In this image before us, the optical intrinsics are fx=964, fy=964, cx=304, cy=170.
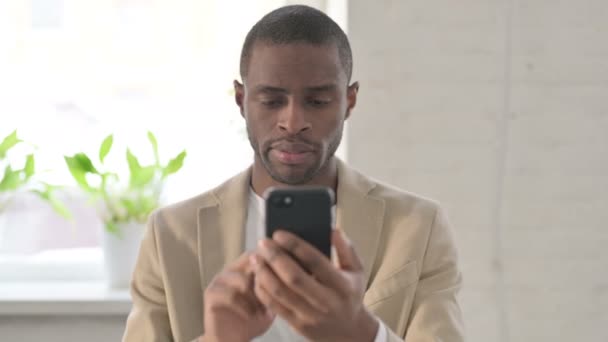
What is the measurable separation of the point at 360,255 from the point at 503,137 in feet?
2.39

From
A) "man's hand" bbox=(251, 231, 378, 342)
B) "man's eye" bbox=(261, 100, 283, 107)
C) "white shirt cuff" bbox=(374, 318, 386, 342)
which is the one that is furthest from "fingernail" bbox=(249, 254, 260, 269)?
"man's eye" bbox=(261, 100, 283, 107)

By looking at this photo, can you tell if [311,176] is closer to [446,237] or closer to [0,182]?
[446,237]

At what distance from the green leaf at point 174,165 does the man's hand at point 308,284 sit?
46.4 inches

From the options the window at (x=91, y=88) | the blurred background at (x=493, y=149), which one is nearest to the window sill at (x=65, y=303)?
the blurred background at (x=493, y=149)

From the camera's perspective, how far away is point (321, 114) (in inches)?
52.4

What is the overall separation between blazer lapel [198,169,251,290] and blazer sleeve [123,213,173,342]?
73mm

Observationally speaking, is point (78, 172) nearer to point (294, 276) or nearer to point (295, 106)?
point (295, 106)

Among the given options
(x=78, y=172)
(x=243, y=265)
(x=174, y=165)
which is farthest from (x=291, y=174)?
(x=78, y=172)

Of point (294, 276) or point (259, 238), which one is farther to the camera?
point (259, 238)

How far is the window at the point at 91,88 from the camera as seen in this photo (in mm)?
2383

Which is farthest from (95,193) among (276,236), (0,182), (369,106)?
(276,236)

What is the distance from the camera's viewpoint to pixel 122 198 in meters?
2.22

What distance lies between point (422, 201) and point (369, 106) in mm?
577

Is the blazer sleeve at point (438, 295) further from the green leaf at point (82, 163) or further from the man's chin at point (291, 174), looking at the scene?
the green leaf at point (82, 163)
